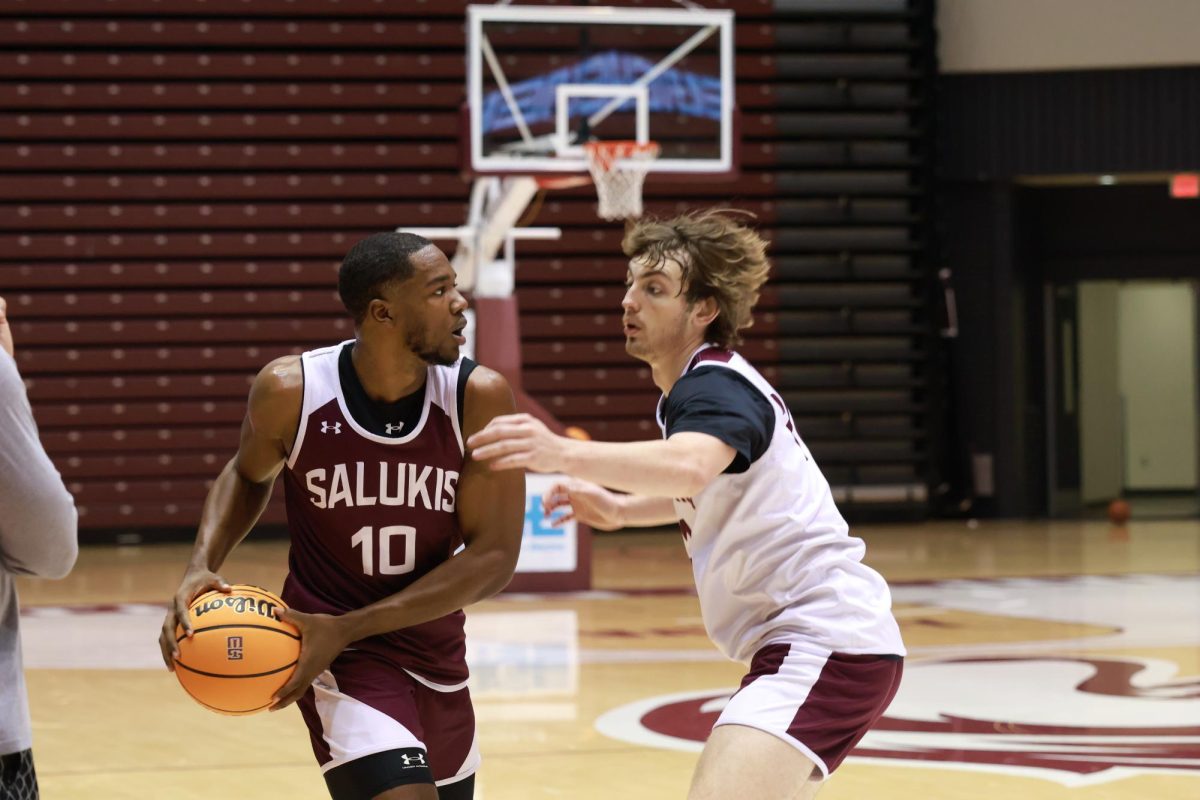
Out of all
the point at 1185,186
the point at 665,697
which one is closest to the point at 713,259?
the point at 665,697

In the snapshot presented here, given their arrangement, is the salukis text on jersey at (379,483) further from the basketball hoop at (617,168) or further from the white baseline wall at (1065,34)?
the white baseline wall at (1065,34)

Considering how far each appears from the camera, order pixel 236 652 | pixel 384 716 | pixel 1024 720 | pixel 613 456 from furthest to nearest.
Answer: pixel 1024 720 → pixel 384 716 → pixel 236 652 → pixel 613 456

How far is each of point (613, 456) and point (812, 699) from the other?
76 centimetres

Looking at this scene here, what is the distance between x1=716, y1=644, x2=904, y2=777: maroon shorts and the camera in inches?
121

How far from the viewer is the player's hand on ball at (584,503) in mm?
3186

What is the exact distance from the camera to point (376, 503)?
3.17 m

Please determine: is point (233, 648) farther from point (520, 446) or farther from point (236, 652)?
point (520, 446)

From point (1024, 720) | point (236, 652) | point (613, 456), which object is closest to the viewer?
point (613, 456)

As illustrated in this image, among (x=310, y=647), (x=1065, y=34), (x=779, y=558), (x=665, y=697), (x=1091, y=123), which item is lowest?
(x=665, y=697)

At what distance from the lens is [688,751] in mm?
5828


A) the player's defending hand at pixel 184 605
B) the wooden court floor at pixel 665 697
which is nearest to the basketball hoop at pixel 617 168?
the wooden court floor at pixel 665 697

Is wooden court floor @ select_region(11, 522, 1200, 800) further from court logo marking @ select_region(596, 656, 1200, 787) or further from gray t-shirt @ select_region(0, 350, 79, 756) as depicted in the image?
gray t-shirt @ select_region(0, 350, 79, 756)

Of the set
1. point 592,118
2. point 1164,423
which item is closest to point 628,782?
point 592,118

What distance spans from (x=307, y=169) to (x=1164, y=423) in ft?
34.5
